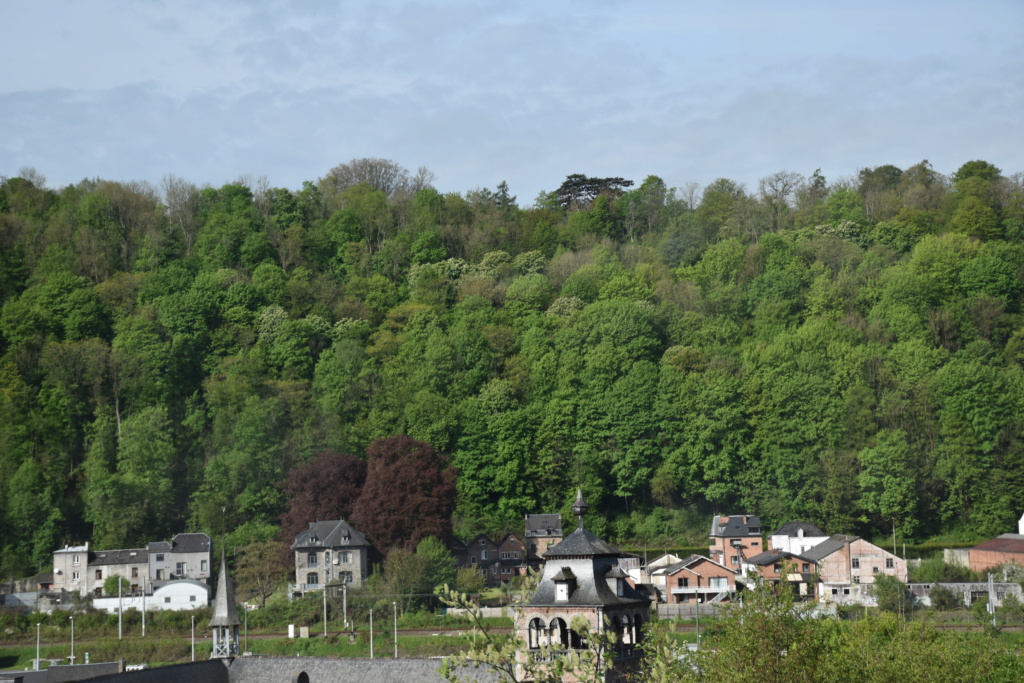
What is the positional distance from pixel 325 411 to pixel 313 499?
8.56 meters

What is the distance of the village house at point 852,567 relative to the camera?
60.1 m

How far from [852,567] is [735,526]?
22.1 ft

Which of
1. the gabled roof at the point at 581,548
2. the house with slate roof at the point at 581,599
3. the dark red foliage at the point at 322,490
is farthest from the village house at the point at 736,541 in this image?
the gabled roof at the point at 581,548

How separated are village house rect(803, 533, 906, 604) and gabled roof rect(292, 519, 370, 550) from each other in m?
22.9

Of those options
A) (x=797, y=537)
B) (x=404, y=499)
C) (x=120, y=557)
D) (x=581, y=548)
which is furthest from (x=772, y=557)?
(x=581, y=548)

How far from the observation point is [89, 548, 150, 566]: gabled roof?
6462 cm

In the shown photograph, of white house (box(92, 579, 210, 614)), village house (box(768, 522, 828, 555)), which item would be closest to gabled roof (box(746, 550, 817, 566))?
village house (box(768, 522, 828, 555))

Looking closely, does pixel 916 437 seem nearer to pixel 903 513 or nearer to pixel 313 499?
pixel 903 513

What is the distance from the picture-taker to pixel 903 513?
65.2 meters

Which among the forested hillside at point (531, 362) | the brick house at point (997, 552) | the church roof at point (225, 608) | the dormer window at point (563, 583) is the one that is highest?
the forested hillside at point (531, 362)

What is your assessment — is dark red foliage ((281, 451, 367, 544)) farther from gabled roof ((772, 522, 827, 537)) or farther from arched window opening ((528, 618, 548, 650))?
arched window opening ((528, 618, 548, 650))

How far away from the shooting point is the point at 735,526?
214 ft

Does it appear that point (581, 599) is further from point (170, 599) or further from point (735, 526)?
point (735, 526)

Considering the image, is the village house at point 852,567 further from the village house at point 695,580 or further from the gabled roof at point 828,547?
the village house at point 695,580
